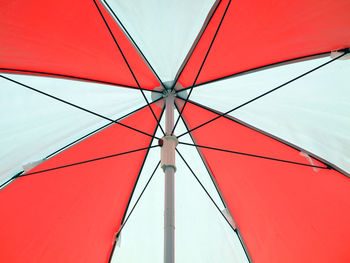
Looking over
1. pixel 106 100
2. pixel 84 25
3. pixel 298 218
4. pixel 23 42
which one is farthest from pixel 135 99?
pixel 298 218

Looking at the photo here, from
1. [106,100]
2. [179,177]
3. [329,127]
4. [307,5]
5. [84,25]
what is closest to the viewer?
[307,5]

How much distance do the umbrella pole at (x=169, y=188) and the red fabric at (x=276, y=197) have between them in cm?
45

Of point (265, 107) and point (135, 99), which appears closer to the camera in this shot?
point (265, 107)

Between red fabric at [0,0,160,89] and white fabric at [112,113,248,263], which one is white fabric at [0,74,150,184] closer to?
red fabric at [0,0,160,89]

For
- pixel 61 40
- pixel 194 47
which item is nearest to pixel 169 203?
pixel 194 47

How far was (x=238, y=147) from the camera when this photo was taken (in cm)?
257

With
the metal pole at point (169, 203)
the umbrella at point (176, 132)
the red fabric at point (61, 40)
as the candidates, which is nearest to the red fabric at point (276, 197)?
the umbrella at point (176, 132)

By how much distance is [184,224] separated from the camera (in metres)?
2.85

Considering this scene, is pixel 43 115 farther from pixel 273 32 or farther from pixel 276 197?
pixel 276 197

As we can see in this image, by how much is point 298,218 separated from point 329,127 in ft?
2.53

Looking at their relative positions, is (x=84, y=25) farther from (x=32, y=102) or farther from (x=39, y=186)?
(x=39, y=186)

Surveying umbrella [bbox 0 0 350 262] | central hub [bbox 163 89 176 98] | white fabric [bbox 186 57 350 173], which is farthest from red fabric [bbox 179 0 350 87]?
central hub [bbox 163 89 176 98]

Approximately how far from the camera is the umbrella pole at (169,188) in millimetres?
1872

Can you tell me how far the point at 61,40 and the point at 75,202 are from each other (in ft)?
4.24
